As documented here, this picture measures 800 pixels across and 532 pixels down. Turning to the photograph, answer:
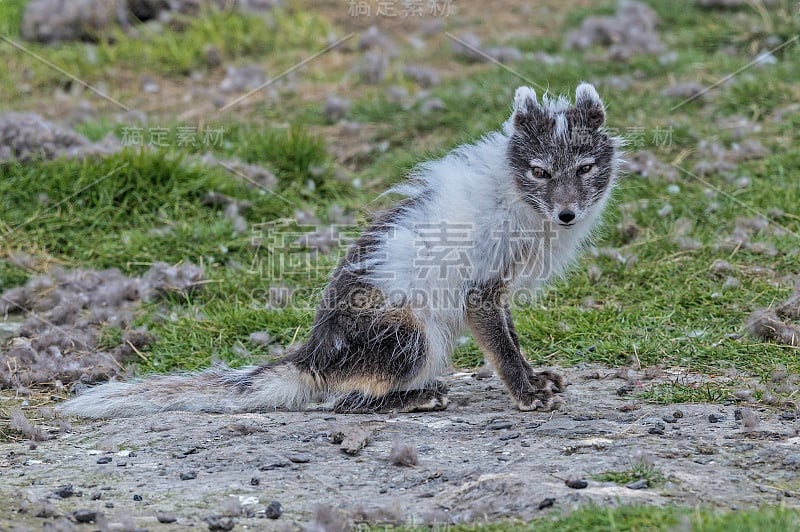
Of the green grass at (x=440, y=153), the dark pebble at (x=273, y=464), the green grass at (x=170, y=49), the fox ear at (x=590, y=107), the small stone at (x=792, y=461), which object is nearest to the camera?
the small stone at (x=792, y=461)

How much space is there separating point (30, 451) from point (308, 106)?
18.6 feet

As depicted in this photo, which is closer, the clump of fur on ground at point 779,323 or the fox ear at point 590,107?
the fox ear at point 590,107

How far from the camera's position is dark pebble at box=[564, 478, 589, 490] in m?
3.49

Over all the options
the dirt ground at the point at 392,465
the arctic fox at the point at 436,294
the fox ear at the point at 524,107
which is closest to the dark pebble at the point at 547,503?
the dirt ground at the point at 392,465

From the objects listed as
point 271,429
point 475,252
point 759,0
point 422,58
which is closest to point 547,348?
point 475,252

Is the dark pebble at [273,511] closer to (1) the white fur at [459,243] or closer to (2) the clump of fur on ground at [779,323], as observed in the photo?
(1) the white fur at [459,243]

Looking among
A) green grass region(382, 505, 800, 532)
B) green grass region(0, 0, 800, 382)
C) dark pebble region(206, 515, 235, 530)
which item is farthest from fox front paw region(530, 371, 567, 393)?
dark pebble region(206, 515, 235, 530)

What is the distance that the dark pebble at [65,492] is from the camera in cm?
370

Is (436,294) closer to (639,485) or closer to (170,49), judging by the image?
(639,485)

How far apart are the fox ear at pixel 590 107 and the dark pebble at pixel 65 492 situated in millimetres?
2882

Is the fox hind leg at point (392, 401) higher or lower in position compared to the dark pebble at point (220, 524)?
higher

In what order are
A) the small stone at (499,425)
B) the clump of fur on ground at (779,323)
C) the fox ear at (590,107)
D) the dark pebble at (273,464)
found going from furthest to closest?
the clump of fur on ground at (779,323) → the fox ear at (590,107) → the small stone at (499,425) → the dark pebble at (273,464)

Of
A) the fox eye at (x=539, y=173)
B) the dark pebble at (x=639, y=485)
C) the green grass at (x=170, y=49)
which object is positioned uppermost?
the green grass at (x=170, y=49)

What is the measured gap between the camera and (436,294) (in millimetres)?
4895
